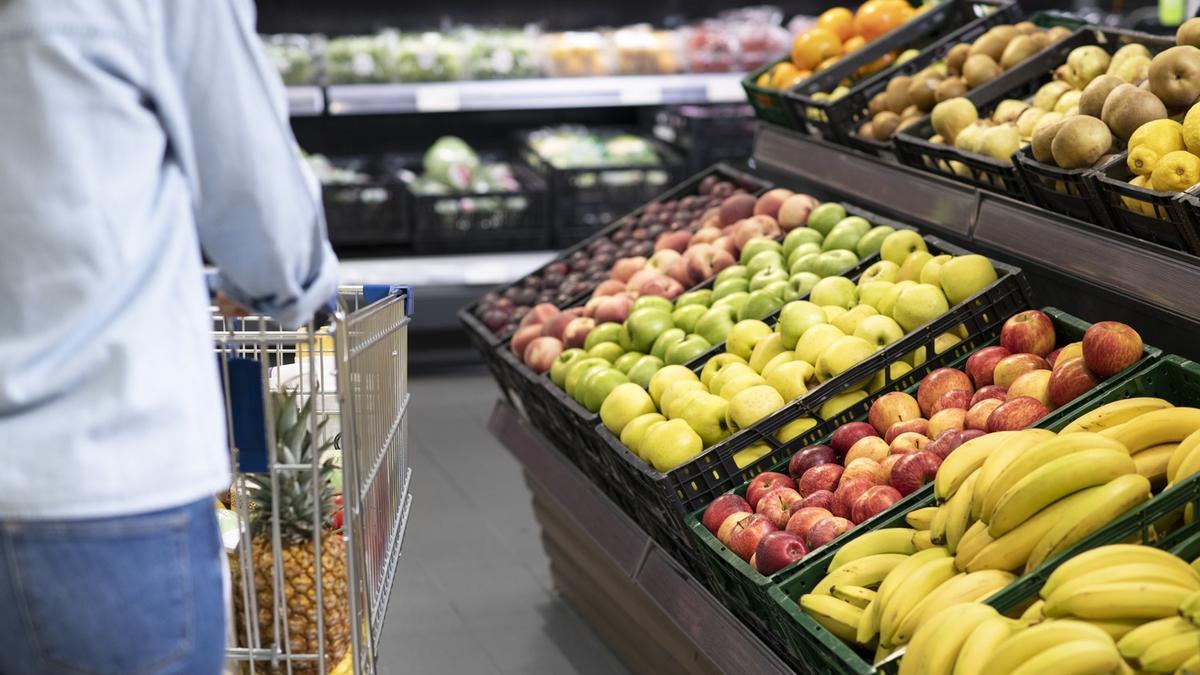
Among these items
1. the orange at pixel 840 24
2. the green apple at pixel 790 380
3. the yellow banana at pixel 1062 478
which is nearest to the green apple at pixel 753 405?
the green apple at pixel 790 380

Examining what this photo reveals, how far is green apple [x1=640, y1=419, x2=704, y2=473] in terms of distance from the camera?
2.79 m

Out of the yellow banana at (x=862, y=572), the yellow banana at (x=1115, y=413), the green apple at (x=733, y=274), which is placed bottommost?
the green apple at (x=733, y=274)

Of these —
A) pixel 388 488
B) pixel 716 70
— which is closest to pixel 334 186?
pixel 716 70

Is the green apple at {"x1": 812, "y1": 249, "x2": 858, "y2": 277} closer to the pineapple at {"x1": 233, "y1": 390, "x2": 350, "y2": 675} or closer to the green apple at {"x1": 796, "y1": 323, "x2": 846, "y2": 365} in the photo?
the green apple at {"x1": 796, "y1": 323, "x2": 846, "y2": 365}

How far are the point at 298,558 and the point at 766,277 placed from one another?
1.66 meters

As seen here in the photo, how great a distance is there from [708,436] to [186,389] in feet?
5.29

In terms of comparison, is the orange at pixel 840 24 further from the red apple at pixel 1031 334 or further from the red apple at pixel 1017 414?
the red apple at pixel 1017 414

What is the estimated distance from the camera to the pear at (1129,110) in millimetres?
2734

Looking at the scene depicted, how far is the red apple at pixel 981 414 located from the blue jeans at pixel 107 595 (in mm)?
1531

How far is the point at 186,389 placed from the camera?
55.8 inches

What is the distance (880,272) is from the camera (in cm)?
317

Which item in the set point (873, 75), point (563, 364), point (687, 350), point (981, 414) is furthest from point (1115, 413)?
point (873, 75)

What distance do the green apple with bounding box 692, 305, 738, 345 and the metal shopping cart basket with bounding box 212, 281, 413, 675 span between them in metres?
1.15

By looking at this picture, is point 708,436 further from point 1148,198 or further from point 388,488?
point 1148,198
